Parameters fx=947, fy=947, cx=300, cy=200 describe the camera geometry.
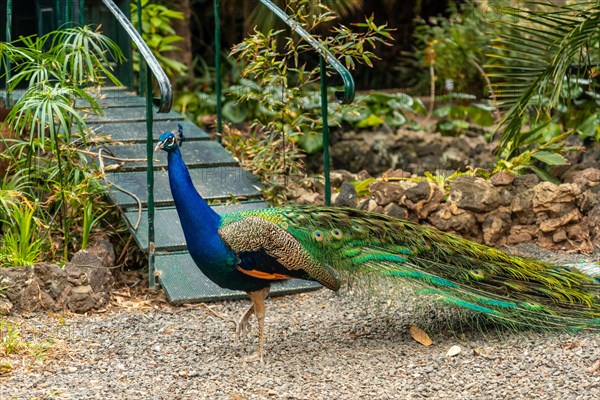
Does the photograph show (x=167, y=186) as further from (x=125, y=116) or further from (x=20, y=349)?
(x=20, y=349)

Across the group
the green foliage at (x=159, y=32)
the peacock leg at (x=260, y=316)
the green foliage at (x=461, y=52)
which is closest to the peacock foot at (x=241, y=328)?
the peacock leg at (x=260, y=316)

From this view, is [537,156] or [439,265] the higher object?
[537,156]

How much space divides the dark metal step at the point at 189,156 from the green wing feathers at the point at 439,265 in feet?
6.51

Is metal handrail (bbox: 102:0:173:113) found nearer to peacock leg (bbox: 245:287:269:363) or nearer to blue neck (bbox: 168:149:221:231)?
blue neck (bbox: 168:149:221:231)

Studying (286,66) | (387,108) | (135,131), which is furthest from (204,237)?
(387,108)

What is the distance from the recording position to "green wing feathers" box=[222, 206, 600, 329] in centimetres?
476

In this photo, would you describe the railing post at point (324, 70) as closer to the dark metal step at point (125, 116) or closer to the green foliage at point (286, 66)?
the green foliage at point (286, 66)

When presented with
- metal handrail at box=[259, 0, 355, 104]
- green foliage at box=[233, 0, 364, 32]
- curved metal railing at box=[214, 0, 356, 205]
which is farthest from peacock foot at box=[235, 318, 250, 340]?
green foliage at box=[233, 0, 364, 32]

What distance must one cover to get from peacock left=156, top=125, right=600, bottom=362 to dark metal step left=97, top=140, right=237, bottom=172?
5.92ft

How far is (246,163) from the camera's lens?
23.0 ft

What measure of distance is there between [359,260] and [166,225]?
1.78 meters

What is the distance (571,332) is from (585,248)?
190cm

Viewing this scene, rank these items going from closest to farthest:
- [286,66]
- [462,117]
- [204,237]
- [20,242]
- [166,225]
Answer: [204,237] < [20,242] < [166,225] < [286,66] < [462,117]

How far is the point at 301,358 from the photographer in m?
4.80
